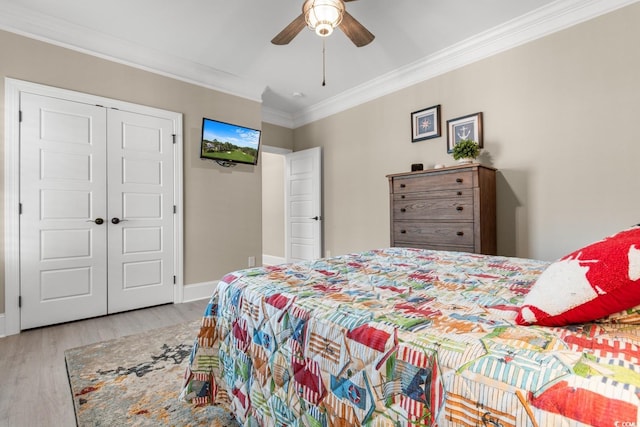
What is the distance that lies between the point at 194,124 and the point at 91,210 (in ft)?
4.90

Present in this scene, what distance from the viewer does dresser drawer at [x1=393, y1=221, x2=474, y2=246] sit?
286 centimetres

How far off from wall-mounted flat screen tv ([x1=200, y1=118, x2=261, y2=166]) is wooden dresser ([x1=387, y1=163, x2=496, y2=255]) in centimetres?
203

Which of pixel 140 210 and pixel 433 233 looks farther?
pixel 140 210

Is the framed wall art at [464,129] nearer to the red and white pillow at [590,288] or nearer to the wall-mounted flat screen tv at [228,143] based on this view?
the wall-mounted flat screen tv at [228,143]

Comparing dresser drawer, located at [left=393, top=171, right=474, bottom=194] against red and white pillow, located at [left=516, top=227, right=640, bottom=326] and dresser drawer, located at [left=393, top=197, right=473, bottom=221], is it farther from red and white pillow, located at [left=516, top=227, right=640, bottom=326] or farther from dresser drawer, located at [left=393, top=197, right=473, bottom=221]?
red and white pillow, located at [left=516, top=227, right=640, bottom=326]

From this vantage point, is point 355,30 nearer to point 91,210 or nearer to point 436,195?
point 436,195

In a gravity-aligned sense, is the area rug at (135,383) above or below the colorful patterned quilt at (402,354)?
below

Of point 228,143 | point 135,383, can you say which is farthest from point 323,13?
point 135,383

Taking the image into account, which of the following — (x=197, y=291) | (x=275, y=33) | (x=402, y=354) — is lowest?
(x=197, y=291)

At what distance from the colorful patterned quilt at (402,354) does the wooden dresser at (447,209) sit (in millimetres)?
1326

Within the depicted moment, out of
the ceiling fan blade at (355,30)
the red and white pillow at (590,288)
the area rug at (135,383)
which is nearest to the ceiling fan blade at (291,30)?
the ceiling fan blade at (355,30)

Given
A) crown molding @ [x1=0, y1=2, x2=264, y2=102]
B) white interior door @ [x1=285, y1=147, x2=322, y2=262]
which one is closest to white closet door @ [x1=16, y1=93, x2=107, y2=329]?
crown molding @ [x1=0, y1=2, x2=264, y2=102]

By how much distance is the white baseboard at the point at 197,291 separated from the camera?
12.1 feet

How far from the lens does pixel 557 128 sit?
2.75m
